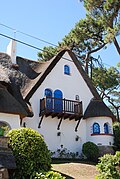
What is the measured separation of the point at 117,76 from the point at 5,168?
83.3ft

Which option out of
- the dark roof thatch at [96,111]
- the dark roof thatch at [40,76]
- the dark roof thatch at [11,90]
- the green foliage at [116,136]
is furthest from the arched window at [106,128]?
the dark roof thatch at [11,90]

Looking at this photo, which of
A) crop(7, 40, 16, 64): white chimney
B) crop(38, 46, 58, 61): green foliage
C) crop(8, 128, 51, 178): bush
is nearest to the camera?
crop(8, 128, 51, 178): bush

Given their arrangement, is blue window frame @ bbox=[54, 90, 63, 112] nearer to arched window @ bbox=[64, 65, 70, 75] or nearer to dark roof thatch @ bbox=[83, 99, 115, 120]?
arched window @ bbox=[64, 65, 70, 75]

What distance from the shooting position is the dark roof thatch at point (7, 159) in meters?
8.98

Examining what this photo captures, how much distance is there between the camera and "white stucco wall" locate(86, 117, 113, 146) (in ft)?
69.0

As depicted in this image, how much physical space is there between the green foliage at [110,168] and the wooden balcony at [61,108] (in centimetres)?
→ 859

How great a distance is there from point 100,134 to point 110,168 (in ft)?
32.8

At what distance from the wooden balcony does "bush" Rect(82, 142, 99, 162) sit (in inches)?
94.6

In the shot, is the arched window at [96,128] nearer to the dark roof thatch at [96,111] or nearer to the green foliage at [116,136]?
the dark roof thatch at [96,111]

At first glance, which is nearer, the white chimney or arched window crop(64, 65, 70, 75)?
the white chimney

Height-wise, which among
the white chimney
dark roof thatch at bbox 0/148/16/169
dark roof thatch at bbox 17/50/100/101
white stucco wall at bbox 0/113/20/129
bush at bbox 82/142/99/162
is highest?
the white chimney

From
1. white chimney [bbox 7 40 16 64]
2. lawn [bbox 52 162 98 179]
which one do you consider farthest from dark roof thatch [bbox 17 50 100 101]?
lawn [bbox 52 162 98 179]

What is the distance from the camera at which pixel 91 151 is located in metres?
19.6

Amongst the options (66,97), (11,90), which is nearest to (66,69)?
(66,97)
